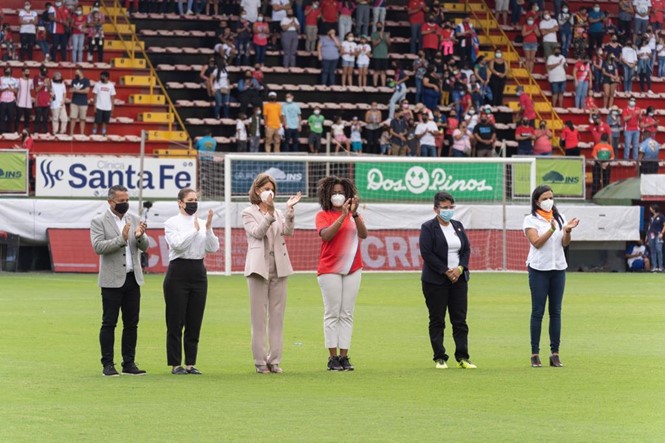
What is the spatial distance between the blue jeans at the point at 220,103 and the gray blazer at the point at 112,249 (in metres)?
29.8

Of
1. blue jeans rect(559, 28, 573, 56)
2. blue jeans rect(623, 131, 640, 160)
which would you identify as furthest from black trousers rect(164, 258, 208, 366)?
blue jeans rect(559, 28, 573, 56)

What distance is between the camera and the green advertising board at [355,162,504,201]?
127ft

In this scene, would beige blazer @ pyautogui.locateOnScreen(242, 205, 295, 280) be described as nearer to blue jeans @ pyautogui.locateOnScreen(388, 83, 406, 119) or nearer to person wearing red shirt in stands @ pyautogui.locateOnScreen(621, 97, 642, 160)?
blue jeans @ pyautogui.locateOnScreen(388, 83, 406, 119)

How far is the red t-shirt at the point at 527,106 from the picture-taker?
156 ft

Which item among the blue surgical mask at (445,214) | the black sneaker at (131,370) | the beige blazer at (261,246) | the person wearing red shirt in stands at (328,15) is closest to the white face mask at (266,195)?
the beige blazer at (261,246)

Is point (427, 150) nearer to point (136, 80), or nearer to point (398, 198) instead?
point (398, 198)

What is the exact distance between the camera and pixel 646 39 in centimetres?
5184

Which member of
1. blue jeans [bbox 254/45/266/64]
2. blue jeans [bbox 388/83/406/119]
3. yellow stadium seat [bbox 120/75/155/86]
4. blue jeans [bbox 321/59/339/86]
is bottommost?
blue jeans [bbox 388/83/406/119]

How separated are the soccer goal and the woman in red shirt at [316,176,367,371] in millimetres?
20087

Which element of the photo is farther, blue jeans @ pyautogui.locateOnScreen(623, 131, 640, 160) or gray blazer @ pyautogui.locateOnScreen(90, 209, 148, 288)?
blue jeans @ pyautogui.locateOnScreen(623, 131, 640, 160)

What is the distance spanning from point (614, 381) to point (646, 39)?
130 feet

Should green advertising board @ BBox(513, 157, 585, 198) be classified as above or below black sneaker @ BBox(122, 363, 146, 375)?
above

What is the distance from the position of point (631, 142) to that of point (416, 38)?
8478 millimetres

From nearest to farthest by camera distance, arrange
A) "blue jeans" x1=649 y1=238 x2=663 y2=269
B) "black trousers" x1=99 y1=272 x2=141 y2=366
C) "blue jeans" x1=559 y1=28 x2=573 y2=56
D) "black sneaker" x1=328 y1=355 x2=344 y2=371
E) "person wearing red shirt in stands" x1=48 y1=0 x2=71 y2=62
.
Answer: "black trousers" x1=99 y1=272 x2=141 y2=366
"black sneaker" x1=328 y1=355 x2=344 y2=371
"blue jeans" x1=649 y1=238 x2=663 y2=269
"person wearing red shirt in stands" x1=48 y1=0 x2=71 y2=62
"blue jeans" x1=559 y1=28 x2=573 y2=56
